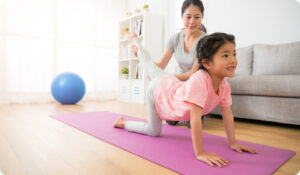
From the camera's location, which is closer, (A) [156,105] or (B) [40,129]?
(A) [156,105]

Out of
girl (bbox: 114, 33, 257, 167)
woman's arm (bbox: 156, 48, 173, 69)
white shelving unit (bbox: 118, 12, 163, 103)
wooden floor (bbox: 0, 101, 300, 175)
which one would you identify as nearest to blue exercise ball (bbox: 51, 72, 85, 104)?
white shelving unit (bbox: 118, 12, 163, 103)

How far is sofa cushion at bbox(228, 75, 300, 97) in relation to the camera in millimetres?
1708

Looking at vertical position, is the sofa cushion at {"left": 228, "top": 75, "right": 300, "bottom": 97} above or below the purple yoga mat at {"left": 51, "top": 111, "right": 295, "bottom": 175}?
above

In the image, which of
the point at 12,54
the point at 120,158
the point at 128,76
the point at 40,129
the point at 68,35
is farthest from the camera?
the point at 128,76

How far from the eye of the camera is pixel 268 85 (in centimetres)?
185

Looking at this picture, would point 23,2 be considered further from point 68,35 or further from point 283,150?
point 283,150

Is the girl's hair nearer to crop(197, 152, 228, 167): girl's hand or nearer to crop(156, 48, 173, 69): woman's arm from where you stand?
crop(197, 152, 228, 167): girl's hand

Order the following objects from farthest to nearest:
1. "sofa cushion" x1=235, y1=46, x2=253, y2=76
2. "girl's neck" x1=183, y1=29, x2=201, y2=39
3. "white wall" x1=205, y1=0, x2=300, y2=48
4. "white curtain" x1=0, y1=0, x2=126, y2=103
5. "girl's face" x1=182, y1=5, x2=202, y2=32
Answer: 1. "white curtain" x1=0, y1=0, x2=126, y2=103
2. "sofa cushion" x1=235, y1=46, x2=253, y2=76
3. "white wall" x1=205, y1=0, x2=300, y2=48
4. "girl's neck" x1=183, y1=29, x2=201, y2=39
5. "girl's face" x1=182, y1=5, x2=202, y2=32

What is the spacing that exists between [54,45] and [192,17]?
3.02 m

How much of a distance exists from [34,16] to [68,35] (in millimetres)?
622

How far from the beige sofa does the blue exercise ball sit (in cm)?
217

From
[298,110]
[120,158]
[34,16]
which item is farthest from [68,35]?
[298,110]

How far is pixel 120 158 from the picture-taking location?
39.2 inches

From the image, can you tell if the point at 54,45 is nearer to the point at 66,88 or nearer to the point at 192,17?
the point at 66,88
